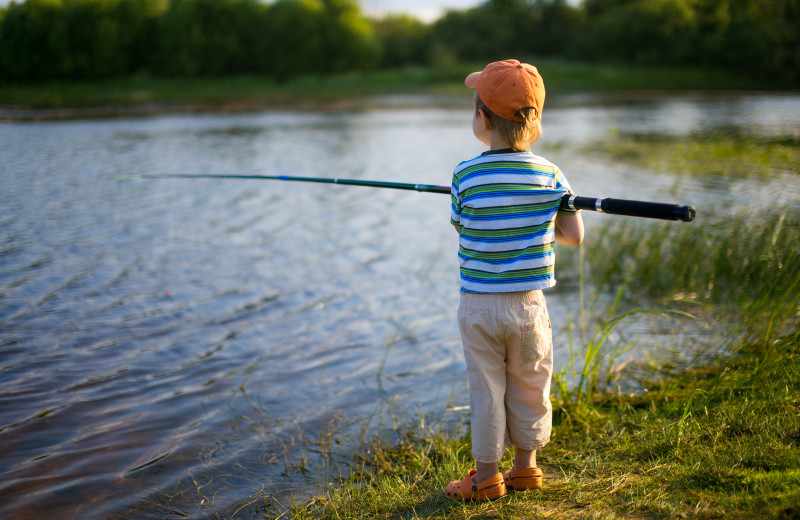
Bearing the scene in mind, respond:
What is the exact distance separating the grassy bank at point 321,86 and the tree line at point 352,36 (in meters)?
0.75

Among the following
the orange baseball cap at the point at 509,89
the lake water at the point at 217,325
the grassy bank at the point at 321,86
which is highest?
the grassy bank at the point at 321,86

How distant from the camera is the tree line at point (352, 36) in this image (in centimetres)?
1452

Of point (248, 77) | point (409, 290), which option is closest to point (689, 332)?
point (409, 290)

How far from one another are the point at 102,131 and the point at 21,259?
11629mm

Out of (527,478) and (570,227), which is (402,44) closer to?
(570,227)

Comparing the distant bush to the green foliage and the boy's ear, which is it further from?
the boy's ear

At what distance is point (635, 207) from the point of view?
2146mm

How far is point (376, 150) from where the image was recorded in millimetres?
15078

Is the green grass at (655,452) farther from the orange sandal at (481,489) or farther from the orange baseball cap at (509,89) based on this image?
the orange baseball cap at (509,89)

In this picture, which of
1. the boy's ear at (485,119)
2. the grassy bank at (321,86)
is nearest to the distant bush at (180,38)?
the grassy bank at (321,86)

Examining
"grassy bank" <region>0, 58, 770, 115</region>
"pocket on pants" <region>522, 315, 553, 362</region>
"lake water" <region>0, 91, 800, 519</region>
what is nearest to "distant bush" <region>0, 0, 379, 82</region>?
"grassy bank" <region>0, 58, 770, 115</region>

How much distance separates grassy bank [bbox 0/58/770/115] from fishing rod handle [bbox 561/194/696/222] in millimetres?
22255

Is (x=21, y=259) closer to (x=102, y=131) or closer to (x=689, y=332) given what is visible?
(x=689, y=332)

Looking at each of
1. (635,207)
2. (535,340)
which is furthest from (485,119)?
(535,340)
